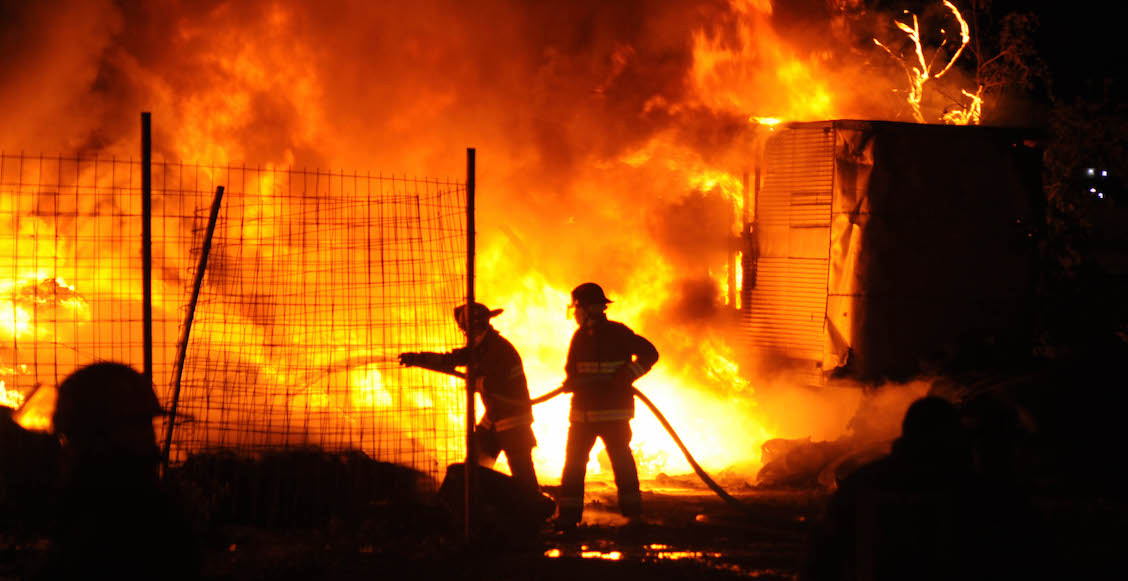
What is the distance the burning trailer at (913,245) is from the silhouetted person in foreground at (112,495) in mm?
10730

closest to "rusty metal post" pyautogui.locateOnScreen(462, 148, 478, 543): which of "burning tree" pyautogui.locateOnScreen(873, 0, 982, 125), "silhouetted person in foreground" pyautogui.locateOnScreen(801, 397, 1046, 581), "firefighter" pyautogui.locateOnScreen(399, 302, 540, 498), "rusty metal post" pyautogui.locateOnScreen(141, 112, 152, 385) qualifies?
"firefighter" pyautogui.locateOnScreen(399, 302, 540, 498)

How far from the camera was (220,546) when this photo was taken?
695 cm

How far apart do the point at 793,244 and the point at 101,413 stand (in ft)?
37.4

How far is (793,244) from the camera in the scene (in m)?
13.4

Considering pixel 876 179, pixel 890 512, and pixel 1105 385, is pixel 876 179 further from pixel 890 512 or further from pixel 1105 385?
pixel 890 512

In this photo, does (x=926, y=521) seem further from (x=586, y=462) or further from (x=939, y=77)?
(x=939, y=77)

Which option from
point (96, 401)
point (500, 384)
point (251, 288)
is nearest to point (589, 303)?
point (500, 384)

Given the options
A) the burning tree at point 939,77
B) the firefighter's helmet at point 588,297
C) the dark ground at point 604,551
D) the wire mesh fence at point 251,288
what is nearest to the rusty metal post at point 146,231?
the dark ground at point 604,551

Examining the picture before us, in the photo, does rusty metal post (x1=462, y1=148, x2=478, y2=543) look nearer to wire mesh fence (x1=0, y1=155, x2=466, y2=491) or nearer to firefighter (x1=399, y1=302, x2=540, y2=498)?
firefighter (x1=399, y1=302, x2=540, y2=498)

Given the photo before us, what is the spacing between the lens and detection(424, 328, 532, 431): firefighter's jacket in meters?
8.49

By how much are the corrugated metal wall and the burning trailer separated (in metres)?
0.03

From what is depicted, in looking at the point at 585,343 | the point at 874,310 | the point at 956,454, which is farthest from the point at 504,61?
the point at 956,454

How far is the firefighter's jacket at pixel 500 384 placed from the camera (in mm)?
8492

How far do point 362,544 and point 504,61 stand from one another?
32.4 ft
